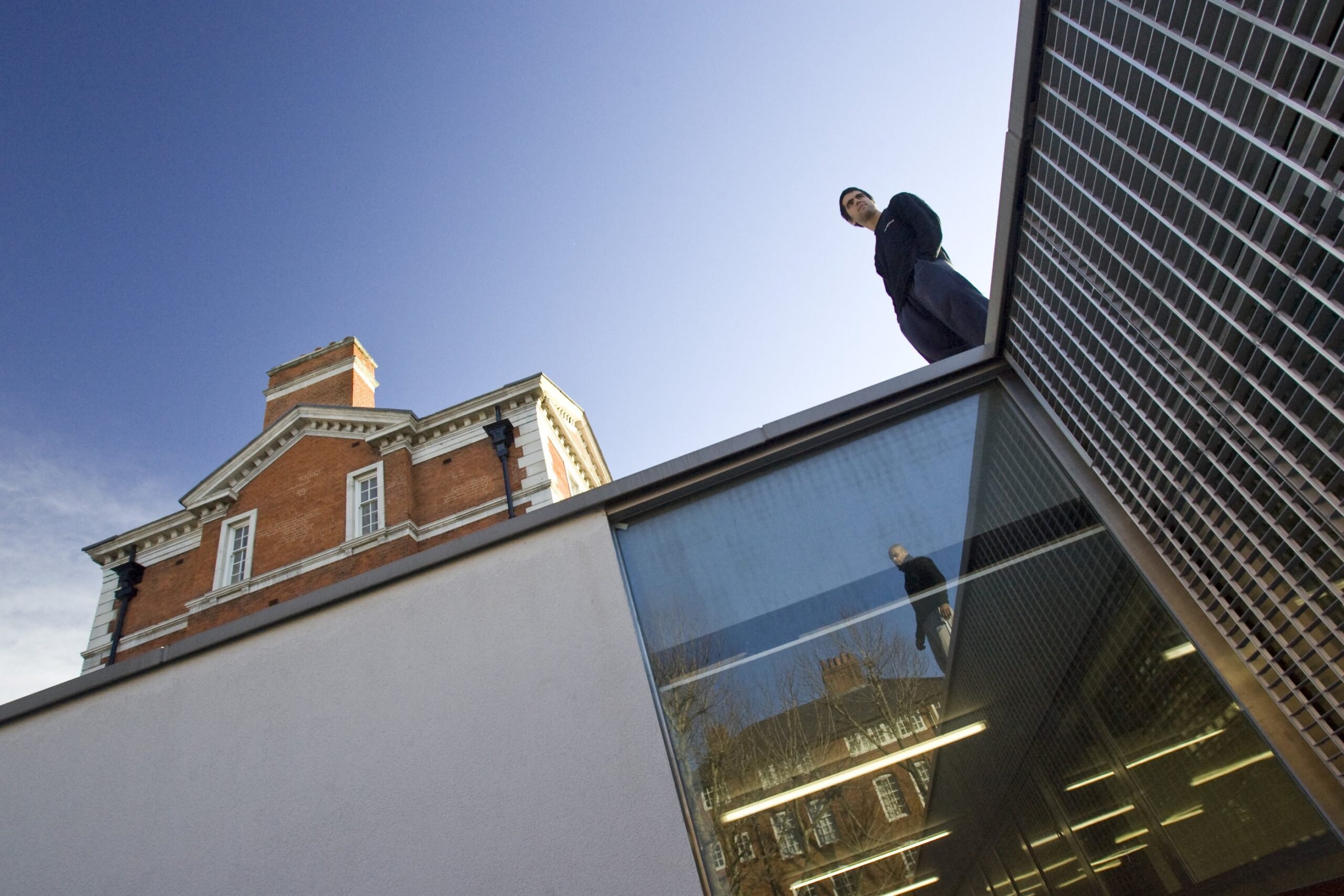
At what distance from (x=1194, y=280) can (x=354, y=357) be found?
22.5 metres

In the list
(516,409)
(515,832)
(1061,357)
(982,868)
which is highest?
(516,409)

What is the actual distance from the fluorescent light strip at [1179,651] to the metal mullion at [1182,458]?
0.40 m

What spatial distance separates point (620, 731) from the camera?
3467mm

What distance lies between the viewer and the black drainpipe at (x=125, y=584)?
17.6 m

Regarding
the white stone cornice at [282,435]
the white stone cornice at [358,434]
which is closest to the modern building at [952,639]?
the white stone cornice at [358,434]

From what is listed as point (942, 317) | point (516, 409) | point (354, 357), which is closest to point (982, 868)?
point (942, 317)

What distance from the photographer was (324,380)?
21719mm

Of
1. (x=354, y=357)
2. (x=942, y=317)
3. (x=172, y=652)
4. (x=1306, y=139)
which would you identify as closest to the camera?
(x=1306, y=139)

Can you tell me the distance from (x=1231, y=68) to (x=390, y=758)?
13.4 ft

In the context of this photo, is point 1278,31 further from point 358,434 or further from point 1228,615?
point 358,434

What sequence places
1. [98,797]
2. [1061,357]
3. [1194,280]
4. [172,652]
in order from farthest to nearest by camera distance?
[172,652], [98,797], [1061,357], [1194,280]

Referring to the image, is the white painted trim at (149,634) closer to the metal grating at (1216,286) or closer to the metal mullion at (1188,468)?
the metal mullion at (1188,468)

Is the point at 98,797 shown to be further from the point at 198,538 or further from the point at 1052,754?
the point at 198,538

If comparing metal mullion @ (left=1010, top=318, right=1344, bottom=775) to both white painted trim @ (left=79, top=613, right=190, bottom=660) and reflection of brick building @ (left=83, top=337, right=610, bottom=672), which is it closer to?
reflection of brick building @ (left=83, top=337, right=610, bottom=672)
